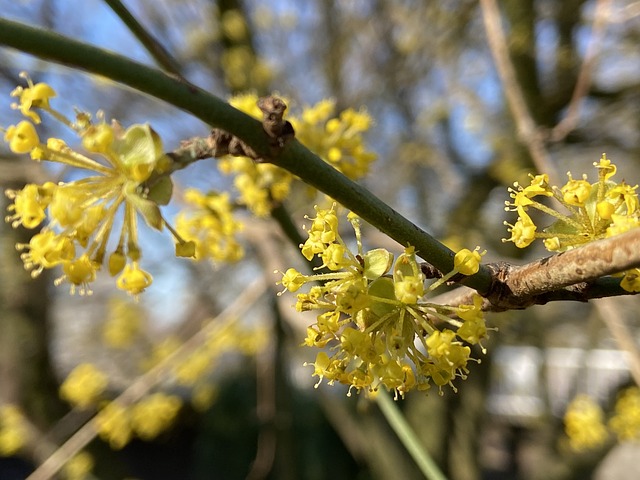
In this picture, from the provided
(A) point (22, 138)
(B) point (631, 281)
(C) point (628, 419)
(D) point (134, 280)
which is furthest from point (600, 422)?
(A) point (22, 138)

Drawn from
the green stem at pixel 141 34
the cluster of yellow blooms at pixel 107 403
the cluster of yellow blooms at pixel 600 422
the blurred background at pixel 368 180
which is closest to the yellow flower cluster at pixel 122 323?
the blurred background at pixel 368 180

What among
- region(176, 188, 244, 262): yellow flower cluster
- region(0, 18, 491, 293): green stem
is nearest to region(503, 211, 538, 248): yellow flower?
region(0, 18, 491, 293): green stem

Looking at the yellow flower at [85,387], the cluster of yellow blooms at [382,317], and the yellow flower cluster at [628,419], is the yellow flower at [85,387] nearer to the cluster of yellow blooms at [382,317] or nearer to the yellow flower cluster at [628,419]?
the cluster of yellow blooms at [382,317]

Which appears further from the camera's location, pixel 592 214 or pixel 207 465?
pixel 207 465

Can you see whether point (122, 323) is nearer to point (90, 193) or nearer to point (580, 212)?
point (90, 193)

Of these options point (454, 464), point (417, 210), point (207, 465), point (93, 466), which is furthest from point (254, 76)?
point (207, 465)

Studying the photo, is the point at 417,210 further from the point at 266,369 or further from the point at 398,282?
the point at 398,282

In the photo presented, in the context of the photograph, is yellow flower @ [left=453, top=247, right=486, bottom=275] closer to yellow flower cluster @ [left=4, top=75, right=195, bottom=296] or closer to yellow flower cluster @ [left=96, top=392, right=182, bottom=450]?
yellow flower cluster @ [left=4, top=75, right=195, bottom=296]
